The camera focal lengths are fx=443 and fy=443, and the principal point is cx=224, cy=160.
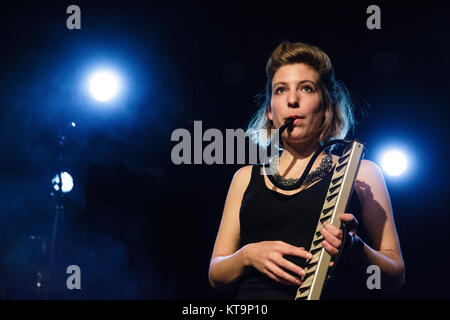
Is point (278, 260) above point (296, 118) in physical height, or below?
below

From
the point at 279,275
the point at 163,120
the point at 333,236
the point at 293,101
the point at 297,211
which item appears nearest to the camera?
the point at 333,236

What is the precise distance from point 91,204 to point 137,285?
85 cm

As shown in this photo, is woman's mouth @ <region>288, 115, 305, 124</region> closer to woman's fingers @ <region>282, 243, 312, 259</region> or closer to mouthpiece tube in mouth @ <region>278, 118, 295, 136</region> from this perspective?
mouthpiece tube in mouth @ <region>278, 118, 295, 136</region>

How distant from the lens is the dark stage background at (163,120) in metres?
3.47

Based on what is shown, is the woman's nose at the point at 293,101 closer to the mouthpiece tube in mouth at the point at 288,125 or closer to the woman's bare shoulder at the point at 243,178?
the mouthpiece tube in mouth at the point at 288,125

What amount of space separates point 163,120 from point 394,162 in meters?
1.95

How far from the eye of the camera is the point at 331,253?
1233mm

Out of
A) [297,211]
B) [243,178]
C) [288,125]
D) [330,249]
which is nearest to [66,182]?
[243,178]

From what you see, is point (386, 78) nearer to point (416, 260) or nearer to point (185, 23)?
point (416, 260)

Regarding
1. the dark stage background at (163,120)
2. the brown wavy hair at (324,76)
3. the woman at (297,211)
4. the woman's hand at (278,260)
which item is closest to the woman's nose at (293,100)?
the woman at (297,211)

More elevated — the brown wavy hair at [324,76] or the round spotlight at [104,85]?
the round spotlight at [104,85]

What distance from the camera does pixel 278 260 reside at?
133 centimetres

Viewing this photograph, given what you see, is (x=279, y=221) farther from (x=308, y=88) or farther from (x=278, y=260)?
(x=308, y=88)

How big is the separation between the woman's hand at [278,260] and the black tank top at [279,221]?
11cm
